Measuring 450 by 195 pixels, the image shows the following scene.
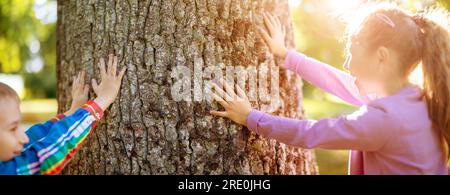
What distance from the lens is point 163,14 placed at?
261 centimetres

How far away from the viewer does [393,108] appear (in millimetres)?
2277

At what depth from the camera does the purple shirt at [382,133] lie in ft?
7.45

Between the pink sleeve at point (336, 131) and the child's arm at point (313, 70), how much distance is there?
1.71 ft

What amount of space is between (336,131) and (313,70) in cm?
67

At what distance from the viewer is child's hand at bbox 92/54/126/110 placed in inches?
100

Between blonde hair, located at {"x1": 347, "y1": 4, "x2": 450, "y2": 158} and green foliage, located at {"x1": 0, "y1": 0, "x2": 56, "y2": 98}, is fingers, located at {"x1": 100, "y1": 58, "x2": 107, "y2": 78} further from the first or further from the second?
green foliage, located at {"x1": 0, "y1": 0, "x2": 56, "y2": 98}

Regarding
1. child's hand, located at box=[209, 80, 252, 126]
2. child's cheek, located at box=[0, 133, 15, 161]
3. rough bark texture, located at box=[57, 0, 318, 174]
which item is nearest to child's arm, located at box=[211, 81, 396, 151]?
child's hand, located at box=[209, 80, 252, 126]

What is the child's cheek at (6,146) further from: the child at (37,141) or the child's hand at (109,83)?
the child's hand at (109,83)

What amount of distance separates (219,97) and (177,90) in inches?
8.7

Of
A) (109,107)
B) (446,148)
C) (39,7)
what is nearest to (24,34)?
(39,7)

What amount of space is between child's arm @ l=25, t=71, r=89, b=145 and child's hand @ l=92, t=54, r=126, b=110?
12cm

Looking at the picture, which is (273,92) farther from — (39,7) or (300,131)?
(39,7)

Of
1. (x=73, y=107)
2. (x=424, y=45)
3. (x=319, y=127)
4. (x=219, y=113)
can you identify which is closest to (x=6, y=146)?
(x=73, y=107)

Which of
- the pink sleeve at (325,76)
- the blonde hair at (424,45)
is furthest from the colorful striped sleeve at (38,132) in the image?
the blonde hair at (424,45)
